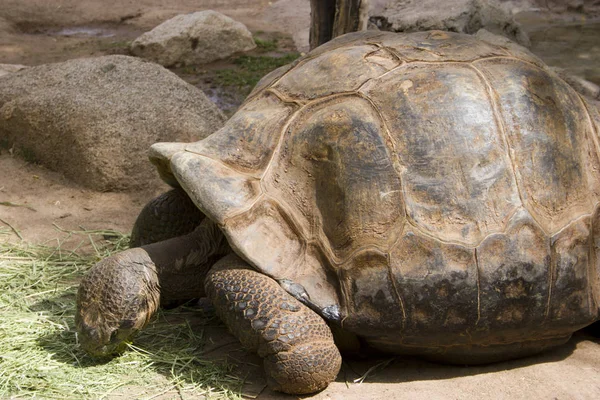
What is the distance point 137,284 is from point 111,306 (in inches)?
6.0

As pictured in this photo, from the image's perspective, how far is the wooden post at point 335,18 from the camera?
17.8 ft

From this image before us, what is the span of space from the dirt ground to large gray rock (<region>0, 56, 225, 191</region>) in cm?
14

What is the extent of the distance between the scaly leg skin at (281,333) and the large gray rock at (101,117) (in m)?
2.51

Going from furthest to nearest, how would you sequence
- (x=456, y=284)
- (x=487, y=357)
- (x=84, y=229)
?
(x=84, y=229) → (x=487, y=357) → (x=456, y=284)

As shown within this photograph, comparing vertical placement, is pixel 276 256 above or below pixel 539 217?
below

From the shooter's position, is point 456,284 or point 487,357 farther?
point 487,357

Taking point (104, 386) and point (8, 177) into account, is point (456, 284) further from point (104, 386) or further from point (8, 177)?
point (8, 177)

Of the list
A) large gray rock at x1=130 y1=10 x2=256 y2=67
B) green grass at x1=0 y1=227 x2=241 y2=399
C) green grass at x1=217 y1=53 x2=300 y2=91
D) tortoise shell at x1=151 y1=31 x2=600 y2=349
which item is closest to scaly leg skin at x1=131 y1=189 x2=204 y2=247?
green grass at x1=0 y1=227 x2=241 y2=399

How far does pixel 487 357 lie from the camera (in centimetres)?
335

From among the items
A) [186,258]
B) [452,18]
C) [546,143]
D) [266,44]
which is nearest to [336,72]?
[546,143]

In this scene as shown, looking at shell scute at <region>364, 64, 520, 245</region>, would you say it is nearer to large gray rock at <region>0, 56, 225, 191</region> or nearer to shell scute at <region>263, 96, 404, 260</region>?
shell scute at <region>263, 96, 404, 260</region>

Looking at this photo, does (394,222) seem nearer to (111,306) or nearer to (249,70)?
(111,306)

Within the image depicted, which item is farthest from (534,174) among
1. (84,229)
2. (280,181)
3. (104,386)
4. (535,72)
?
(84,229)

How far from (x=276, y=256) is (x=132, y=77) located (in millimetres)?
3069
